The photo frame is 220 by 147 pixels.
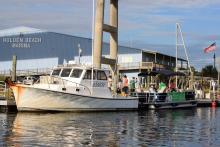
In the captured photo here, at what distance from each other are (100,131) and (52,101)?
392 inches

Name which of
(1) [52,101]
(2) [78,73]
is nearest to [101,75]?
(2) [78,73]

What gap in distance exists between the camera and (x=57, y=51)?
8650cm

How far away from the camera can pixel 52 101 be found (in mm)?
32844

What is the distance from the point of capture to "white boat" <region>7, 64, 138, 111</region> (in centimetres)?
3241

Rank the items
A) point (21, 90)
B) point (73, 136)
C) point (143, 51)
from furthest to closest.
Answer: point (143, 51)
point (21, 90)
point (73, 136)

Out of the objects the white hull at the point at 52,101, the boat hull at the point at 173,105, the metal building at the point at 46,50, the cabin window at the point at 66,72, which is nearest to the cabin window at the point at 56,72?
the cabin window at the point at 66,72

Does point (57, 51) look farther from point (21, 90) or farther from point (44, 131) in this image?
point (44, 131)

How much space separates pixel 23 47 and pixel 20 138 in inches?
2697

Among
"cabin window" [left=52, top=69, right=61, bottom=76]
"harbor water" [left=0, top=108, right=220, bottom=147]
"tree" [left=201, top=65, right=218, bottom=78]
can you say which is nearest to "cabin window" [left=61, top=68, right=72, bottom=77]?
"cabin window" [left=52, top=69, right=61, bottom=76]

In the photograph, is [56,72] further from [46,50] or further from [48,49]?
[46,50]

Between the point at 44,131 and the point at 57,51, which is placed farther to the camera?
the point at 57,51

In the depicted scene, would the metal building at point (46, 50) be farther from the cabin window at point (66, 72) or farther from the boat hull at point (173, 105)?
the cabin window at point (66, 72)

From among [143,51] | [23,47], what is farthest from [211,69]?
[23,47]

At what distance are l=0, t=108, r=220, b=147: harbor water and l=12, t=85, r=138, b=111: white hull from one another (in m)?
1.02
